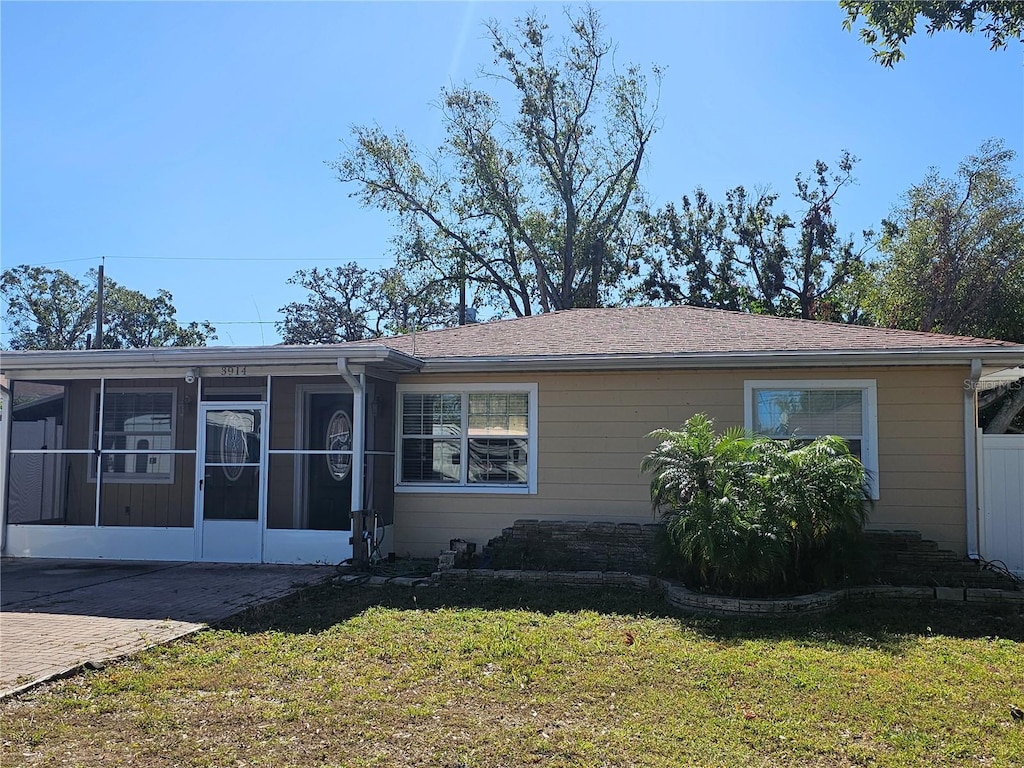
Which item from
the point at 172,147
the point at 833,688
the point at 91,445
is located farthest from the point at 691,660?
the point at 172,147

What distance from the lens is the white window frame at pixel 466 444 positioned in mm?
10906

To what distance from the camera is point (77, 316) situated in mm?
43188

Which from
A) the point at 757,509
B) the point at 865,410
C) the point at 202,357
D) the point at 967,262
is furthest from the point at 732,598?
the point at 967,262

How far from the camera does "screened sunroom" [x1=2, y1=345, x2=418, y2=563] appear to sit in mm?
10445

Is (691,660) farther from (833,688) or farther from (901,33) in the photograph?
(901,33)

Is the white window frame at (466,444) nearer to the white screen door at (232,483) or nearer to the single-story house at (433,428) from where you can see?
the single-story house at (433,428)

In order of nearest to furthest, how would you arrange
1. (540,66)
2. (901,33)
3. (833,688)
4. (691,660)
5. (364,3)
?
(833,688) → (691,660) → (901,33) → (364,3) → (540,66)

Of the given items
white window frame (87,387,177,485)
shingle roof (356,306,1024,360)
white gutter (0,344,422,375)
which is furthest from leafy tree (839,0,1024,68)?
white window frame (87,387,177,485)

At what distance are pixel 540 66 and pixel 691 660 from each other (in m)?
25.6

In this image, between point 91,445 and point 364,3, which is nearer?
point 91,445

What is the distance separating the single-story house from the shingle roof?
66 mm

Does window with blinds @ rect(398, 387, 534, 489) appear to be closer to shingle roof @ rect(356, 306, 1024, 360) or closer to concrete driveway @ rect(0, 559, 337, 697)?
shingle roof @ rect(356, 306, 1024, 360)

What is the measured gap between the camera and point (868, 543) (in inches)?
364

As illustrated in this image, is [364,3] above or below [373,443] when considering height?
above
